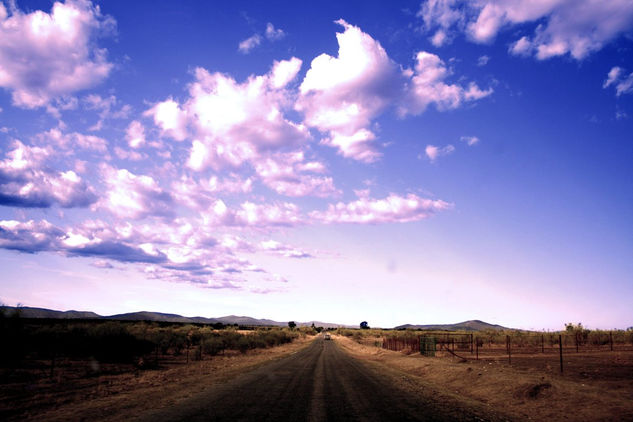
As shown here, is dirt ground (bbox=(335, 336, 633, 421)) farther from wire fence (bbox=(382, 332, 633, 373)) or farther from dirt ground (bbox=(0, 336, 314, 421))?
wire fence (bbox=(382, 332, 633, 373))

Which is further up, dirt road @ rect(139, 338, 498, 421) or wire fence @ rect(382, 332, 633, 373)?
dirt road @ rect(139, 338, 498, 421)

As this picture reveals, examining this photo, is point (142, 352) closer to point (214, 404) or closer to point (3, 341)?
point (3, 341)

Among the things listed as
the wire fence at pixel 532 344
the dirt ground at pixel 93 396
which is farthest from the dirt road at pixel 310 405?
the wire fence at pixel 532 344

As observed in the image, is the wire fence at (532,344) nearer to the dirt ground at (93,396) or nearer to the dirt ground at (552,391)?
the dirt ground at (552,391)

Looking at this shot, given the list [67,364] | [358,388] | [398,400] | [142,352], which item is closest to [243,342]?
[142,352]

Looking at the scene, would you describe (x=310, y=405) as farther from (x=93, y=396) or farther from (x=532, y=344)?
(x=532, y=344)

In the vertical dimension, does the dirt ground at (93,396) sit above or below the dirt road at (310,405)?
below

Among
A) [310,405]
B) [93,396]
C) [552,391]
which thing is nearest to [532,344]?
[552,391]

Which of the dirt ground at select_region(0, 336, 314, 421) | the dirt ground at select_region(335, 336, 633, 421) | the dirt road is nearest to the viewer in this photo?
the dirt road

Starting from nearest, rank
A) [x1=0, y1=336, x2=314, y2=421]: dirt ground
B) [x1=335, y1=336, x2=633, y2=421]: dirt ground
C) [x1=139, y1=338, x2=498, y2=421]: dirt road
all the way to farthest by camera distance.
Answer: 1. [x1=139, y1=338, x2=498, y2=421]: dirt road
2. [x1=0, y1=336, x2=314, y2=421]: dirt ground
3. [x1=335, y1=336, x2=633, y2=421]: dirt ground

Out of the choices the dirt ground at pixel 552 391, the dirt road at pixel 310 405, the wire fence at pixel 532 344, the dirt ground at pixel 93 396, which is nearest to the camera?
the dirt road at pixel 310 405

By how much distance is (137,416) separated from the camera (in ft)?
39.8

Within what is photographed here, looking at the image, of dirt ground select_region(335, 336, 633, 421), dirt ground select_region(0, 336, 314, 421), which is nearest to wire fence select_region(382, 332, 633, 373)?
dirt ground select_region(335, 336, 633, 421)

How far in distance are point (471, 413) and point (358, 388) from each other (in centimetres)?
618
